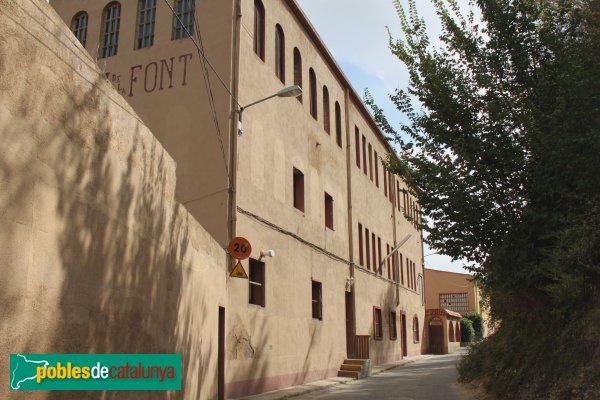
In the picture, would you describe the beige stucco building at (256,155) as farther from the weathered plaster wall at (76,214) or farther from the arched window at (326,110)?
the weathered plaster wall at (76,214)

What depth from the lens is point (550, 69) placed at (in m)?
11.0

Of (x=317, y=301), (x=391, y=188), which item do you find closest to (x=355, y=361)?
(x=317, y=301)

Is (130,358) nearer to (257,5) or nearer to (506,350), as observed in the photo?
(506,350)

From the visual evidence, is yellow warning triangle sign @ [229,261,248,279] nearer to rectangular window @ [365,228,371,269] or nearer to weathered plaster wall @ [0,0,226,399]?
weathered plaster wall @ [0,0,226,399]

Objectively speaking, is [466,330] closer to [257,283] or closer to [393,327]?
[393,327]

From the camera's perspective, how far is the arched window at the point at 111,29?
1636 centimetres

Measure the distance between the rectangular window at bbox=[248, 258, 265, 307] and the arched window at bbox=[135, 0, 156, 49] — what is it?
678 centimetres

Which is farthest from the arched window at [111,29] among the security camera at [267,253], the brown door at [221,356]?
the brown door at [221,356]

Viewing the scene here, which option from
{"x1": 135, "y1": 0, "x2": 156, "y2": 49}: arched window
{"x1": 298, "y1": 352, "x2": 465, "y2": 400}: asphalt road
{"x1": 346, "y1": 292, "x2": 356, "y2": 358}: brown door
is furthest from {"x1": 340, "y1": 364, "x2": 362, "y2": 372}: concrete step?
{"x1": 135, "y1": 0, "x2": 156, "y2": 49}: arched window

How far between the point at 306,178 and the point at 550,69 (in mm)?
8973

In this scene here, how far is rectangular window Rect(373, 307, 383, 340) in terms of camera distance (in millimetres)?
25334

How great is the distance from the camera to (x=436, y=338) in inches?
1598

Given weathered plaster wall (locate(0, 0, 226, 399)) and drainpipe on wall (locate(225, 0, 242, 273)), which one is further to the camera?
drainpipe on wall (locate(225, 0, 242, 273))

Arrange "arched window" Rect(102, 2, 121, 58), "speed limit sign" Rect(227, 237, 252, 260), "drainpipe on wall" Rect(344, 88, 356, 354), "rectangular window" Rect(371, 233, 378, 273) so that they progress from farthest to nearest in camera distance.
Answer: "rectangular window" Rect(371, 233, 378, 273) → "drainpipe on wall" Rect(344, 88, 356, 354) → "arched window" Rect(102, 2, 121, 58) → "speed limit sign" Rect(227, 237, 252, 260)
